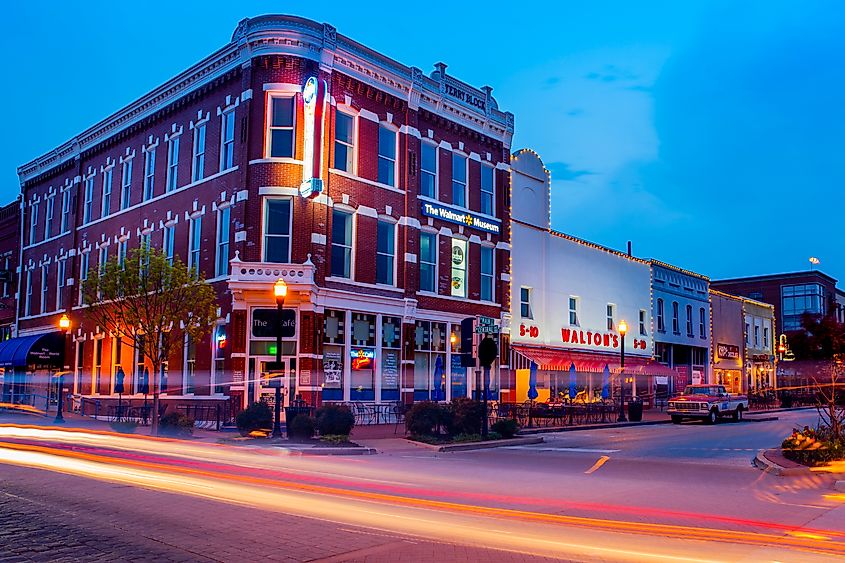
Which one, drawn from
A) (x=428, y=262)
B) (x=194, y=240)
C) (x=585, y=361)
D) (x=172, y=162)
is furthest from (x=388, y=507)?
(x=585, y=361)

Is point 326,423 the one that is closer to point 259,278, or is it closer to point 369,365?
point 259,278

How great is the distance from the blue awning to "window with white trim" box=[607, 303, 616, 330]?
1244 inches

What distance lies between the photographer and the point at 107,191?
41094mm

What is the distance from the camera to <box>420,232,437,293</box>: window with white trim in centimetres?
3606

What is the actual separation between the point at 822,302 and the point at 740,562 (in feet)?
291

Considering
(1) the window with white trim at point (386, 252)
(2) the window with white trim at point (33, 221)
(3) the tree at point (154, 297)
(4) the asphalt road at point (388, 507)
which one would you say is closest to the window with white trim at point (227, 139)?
(3) the tree at point (154, 297)

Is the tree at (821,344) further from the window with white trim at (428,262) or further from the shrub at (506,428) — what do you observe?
the shrub at (506,428)

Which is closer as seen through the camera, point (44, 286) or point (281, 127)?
point (281, 127)

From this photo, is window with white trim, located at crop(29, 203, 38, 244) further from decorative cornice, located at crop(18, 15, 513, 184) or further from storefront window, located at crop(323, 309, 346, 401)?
storefront window, located at crop(323, 309, 346, 401)

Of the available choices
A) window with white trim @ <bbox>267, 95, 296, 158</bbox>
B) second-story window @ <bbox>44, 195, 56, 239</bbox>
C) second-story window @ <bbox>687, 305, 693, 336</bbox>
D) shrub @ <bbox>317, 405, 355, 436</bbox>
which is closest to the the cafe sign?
second-story window @ <bbox>687, 305, 693, 336</bbox>

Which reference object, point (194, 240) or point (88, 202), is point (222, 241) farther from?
point (88, 202)

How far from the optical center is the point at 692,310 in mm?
57562

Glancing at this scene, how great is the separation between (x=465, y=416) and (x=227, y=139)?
15.6m

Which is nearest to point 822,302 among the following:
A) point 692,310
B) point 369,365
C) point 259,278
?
point 692,310
